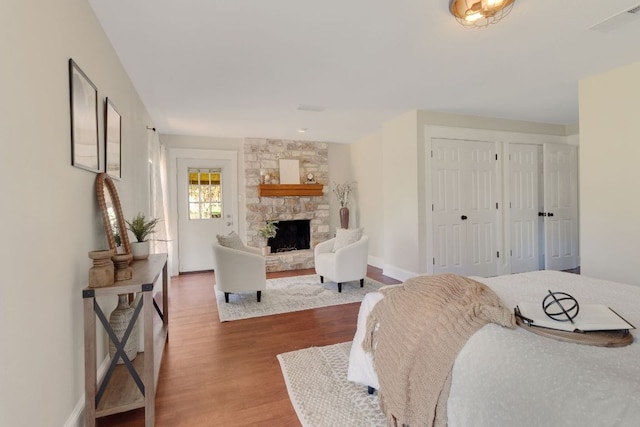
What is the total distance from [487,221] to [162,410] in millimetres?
4514

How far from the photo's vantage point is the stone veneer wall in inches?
216

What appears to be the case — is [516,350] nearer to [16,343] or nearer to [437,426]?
[437,426]

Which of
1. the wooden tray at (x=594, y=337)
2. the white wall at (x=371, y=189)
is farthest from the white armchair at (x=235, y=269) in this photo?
the wooden tray at (x=594, y=337)

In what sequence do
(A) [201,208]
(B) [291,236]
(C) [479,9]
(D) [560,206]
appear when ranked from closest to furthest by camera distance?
(C) [479,9]
(D) [560,206]
(A) [201,208]
(B) [291,236]

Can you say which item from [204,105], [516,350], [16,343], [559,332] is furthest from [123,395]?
[204,105]

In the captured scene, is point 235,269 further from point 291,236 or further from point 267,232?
point 291,236

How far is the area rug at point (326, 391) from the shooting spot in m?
1.61

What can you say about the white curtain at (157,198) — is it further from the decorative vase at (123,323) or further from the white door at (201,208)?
the decorative vase at (123,323)

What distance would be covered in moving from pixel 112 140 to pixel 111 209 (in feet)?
1.77

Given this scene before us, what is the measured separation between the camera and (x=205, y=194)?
5492mm

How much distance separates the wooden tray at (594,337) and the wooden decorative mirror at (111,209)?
87.3 inches

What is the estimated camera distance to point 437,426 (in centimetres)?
114

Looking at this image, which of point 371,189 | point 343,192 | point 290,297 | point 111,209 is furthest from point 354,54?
point 343,192

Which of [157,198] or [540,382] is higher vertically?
[157,198]
